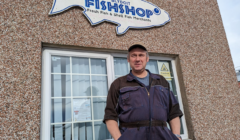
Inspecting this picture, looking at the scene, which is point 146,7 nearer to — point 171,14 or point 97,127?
point 171,14

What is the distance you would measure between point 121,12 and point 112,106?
6.41 feet

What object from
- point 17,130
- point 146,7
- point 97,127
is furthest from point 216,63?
point 17,130

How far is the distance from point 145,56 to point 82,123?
133cm

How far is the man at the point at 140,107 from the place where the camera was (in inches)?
70.6

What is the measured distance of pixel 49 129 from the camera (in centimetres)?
235

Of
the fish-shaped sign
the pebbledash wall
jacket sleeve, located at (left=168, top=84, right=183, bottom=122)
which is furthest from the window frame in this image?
jacket sleeve, located at (left=168, top=84, right=183, bottom=122)

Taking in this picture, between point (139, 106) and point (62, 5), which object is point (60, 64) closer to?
point (62, 5)

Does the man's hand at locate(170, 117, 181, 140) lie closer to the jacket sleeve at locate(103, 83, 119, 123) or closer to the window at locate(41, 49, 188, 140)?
the jacket sleeve at locate(103, 83, 119, 123)

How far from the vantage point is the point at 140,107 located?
1837 mm

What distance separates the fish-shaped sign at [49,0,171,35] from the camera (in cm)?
289

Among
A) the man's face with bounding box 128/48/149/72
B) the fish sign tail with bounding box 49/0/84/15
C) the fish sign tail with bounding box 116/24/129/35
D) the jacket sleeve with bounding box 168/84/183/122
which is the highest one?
the fish sign tail with bounding box 49/0/84/15

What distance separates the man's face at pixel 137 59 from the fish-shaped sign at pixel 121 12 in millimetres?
1074

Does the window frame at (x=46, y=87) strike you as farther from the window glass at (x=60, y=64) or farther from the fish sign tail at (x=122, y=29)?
the fish sign tail at (x=122, y=29)

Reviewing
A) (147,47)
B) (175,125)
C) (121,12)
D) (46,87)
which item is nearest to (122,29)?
(121,12)
